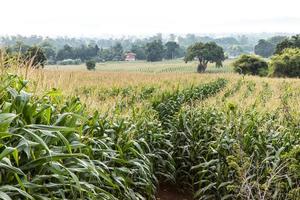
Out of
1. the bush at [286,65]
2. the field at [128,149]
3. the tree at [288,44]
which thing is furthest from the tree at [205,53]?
the field at [128,149]

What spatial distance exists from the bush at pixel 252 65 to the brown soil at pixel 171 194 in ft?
121

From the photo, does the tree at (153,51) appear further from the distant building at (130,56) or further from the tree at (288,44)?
the tree at (288,44)

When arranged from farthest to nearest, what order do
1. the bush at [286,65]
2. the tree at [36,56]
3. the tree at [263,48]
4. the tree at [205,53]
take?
the tree at [263,48] < the tree at [205,53] < the bush at [286,65] < the tree at [36,56]

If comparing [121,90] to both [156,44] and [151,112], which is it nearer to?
[151,112]

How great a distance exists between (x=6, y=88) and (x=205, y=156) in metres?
3.12

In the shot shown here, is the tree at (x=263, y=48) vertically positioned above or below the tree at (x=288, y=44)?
below

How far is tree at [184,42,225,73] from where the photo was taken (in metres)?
47.9

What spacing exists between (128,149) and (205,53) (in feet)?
148

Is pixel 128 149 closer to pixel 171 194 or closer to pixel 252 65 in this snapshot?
pixel 171 194

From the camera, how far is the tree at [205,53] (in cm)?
4788

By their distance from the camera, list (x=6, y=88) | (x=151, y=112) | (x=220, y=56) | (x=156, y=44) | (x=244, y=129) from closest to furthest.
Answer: (x=6, y=88) < (x=244, y=129) < (x=151, y=112) < (x=220, y=56) < (x=156, y=44)

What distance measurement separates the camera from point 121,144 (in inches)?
164

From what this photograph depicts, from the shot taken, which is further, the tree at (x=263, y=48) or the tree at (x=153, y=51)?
the tree at (x=263, y=48)

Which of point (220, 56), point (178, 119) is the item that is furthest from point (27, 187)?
point (220, 56)
